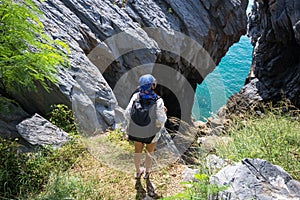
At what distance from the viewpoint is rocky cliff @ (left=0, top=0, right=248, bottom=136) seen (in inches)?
308

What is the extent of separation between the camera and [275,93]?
15953 mm

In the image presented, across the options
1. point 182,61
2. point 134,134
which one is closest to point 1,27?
point 134,134

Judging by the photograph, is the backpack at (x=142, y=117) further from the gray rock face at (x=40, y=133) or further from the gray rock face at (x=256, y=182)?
the gray rock face at (x=40, y=133)

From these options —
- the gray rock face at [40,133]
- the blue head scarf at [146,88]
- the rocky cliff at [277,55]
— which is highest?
the rocky cliff at [277,55]

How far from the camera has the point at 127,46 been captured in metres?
12.4

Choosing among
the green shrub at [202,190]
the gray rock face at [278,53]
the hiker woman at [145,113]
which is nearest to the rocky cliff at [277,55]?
the gray rock face at [278,53]

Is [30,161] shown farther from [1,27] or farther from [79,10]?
[79,10]

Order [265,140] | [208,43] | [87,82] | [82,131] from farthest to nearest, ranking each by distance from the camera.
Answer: [208,43] < [87,82] < [82,131] < [265,140]

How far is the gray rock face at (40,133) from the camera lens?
18.8 feet

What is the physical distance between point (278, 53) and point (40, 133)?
47.3ft

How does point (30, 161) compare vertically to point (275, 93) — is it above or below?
below

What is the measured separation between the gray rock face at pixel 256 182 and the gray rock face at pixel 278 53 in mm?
11061

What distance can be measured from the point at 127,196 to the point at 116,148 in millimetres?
1781

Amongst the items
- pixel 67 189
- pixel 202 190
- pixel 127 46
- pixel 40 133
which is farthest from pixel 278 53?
pixel 67 189
